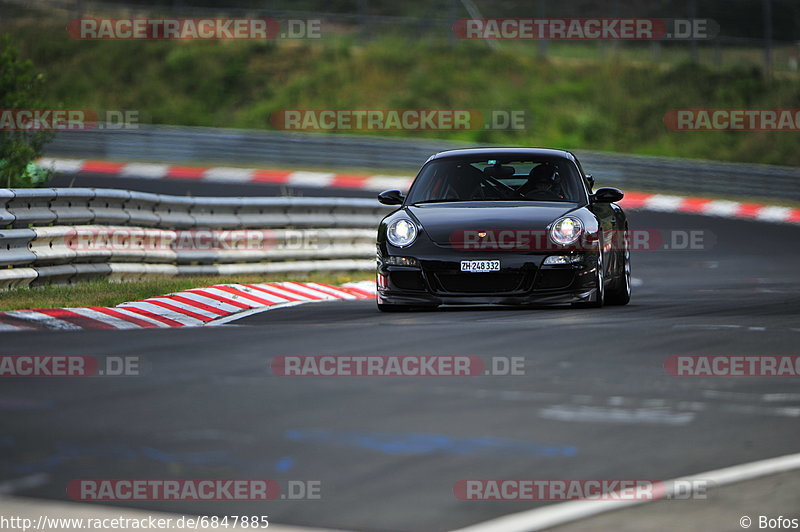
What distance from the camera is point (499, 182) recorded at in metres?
12.4

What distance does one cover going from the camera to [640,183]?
99.5ft

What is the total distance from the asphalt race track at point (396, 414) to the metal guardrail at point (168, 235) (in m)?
3.25

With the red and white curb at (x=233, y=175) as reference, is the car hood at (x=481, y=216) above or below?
below

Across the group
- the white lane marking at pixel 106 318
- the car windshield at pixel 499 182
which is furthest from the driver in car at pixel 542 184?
the white lane marking at pixel 106 318

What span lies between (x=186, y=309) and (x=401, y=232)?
196 cm

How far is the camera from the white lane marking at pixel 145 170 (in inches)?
1215

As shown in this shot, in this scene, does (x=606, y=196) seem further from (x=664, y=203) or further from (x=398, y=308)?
(x=664, y=203)

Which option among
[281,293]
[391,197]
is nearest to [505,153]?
[391,197]

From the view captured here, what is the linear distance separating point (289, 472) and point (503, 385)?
7.27ft

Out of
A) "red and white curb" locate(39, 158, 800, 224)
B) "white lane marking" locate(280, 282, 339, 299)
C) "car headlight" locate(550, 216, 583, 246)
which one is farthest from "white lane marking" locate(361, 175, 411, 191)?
"car headlight" locate(550, 216, 583, 246)

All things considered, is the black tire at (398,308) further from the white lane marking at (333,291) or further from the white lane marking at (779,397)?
the white lane marking at (779,397)

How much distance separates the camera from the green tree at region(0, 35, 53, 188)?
16188 millimetres

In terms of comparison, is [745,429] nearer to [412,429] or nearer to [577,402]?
[577,402]

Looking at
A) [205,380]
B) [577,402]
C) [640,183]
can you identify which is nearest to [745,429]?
[577,402]
